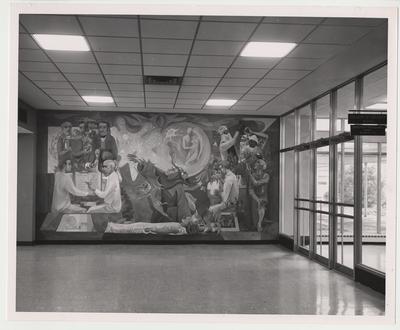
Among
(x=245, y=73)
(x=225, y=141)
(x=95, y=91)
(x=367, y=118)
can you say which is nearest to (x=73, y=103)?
(x=95, y=91)

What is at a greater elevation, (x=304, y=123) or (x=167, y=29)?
(x=167, y=29)

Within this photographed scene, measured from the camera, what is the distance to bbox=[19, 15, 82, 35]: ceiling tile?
5.27 metres

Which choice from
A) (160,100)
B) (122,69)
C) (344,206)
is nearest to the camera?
(122,69)

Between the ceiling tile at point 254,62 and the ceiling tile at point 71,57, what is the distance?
86.5 inches

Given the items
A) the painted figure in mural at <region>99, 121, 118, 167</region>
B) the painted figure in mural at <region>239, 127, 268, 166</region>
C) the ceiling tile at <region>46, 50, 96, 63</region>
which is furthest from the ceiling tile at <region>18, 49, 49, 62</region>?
the painted figure in mural at <region>239, 127, 268, 166</region>

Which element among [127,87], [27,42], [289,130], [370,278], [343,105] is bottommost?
[370,278]

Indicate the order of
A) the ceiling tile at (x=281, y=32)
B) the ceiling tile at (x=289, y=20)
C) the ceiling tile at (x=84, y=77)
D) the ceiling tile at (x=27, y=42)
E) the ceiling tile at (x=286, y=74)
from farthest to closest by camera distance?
1. the ceiling tile at (x=84, y=77)
2. the ceiling tile at (x=286, y=74)
3. the ceiling tile at (x=27, y=42)
4. the ceiling tile at (x=281, y=32)
5. the ceiling tile at (x=289, y=20)

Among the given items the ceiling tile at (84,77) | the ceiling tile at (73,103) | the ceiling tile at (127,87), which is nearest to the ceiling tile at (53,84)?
the ceiling tile at (84,77)

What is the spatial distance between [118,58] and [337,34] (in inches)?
124

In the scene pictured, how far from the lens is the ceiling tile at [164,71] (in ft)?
24.4

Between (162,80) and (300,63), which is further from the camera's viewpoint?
(162,80)

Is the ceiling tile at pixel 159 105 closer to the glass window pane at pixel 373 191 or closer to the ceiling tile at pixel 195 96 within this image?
the ceiling tile at pixel 195 96

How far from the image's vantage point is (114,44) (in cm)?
625

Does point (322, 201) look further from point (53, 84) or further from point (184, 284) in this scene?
point (53, 84)
